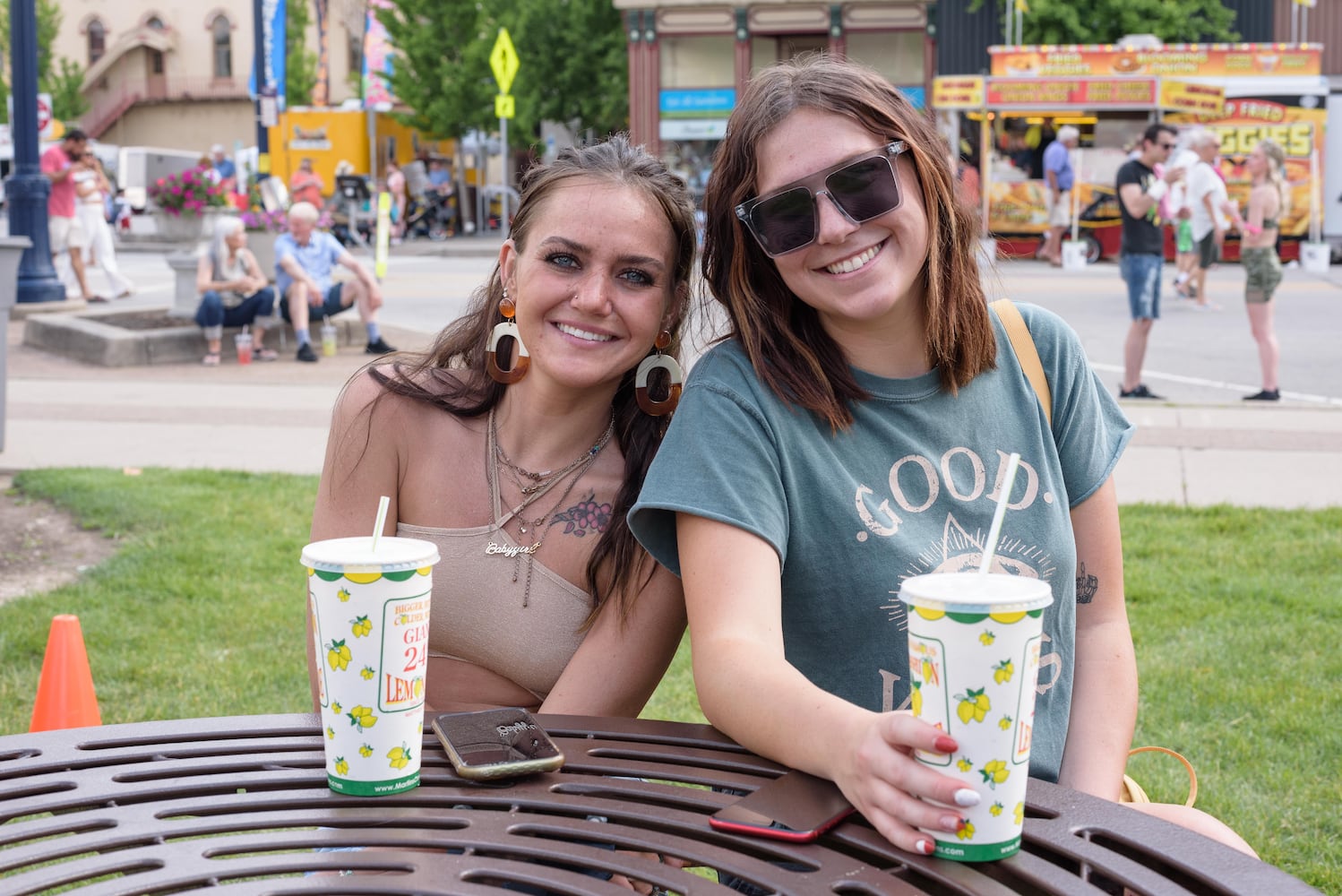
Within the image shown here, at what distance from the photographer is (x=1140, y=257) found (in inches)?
404

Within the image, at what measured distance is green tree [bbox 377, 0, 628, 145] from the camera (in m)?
32.5

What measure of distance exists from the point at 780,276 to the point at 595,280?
31 centimetres

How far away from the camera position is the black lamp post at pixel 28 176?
13555mm

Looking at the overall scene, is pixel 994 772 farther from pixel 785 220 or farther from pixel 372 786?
pixel 785 220

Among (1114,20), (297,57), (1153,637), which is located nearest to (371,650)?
(1153,637)

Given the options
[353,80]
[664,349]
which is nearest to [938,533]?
[664,349]

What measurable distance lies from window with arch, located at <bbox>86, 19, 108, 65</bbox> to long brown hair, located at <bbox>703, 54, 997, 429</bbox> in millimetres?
57521

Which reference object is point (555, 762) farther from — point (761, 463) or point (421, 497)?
point (421, 497)

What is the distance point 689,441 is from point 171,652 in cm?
313

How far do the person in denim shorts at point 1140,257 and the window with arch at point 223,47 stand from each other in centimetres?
4720

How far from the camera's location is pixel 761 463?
1.92 metres

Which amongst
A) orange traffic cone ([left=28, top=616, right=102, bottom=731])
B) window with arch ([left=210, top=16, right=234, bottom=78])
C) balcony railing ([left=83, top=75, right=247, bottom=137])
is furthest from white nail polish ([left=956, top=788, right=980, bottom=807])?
window with arch ([left=210, top=16, right=234, bottom=78])

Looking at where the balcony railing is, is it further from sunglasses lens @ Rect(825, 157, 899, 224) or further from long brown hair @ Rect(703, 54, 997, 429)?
sunglasses lens @ Rect(825, 157, 899, 224)

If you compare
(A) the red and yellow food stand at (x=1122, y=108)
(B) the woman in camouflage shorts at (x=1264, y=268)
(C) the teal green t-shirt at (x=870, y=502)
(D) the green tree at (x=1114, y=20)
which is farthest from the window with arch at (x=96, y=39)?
(C) the teal green t-shirt at (x=870, y=502)
